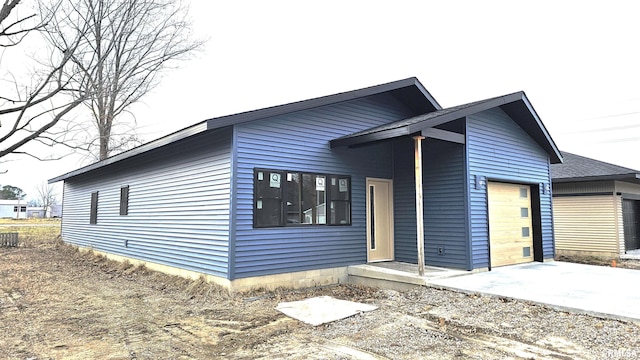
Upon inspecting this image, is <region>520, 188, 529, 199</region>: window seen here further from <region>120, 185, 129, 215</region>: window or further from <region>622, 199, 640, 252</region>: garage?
<region>120, 185, 129, 215</region>: window

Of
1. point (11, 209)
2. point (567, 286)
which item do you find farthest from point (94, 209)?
point (11, 209)

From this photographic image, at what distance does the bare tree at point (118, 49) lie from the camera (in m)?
10.2

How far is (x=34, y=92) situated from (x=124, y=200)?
134 inches

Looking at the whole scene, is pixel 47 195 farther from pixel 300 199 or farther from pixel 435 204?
pixel 435 204

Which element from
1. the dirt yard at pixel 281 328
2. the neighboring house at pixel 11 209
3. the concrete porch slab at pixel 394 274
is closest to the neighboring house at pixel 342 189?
the concrete porch slab at pixel 394 274

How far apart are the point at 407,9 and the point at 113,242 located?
15.2m

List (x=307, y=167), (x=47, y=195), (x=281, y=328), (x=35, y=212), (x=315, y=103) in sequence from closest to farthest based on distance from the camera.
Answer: (x=281, y=328) → (x=315, y=103) → (x=307, y=167) → (x=35, y=212) → (x=47, y=195)

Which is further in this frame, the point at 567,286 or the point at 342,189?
the point at 342,189

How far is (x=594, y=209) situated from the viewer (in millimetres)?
12688

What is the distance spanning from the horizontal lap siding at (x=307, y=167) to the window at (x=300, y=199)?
12cm

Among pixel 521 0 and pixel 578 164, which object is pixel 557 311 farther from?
pixel 521 0

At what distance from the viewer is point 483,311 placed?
5297mm

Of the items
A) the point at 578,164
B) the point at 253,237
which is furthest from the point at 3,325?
the point at 578,164

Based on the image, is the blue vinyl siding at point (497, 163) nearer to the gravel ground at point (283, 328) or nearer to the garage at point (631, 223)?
the gravel ground at point (283, 328)
